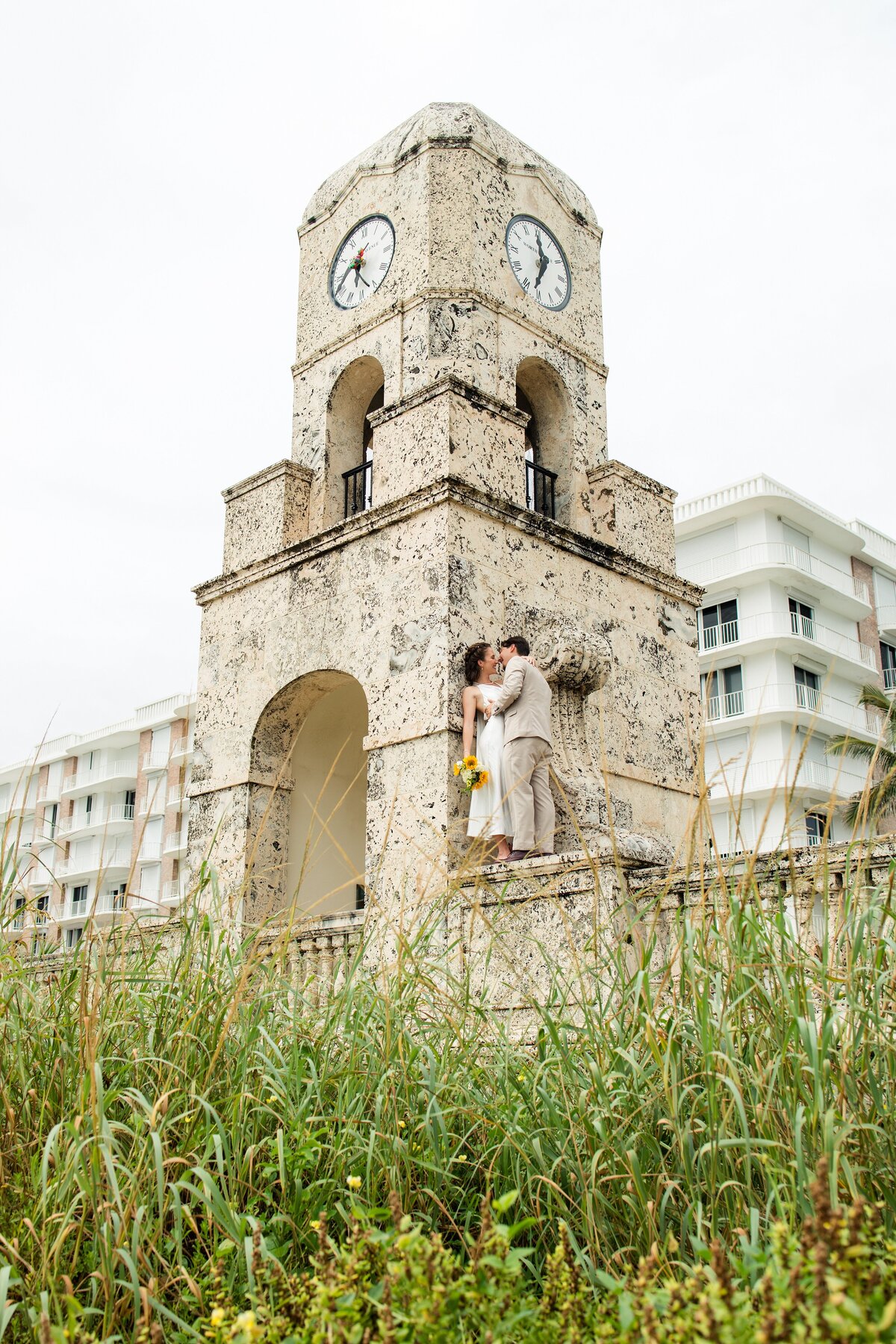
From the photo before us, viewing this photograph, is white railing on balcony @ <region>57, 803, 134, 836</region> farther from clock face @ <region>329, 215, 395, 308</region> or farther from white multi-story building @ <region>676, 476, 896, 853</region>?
clock face @ <region>329, 215, 395, 308</region>

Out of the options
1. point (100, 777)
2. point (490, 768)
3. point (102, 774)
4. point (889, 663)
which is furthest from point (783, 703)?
point (100, 777)

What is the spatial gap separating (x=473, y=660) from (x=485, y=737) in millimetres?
618

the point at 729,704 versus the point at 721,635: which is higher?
the point at 721,635

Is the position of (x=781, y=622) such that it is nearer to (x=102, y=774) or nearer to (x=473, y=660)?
(x=473, y=660)

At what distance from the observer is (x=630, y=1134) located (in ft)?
10.8

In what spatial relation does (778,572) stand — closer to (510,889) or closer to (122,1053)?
(510,889)

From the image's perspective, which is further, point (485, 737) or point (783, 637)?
point (783, 637)

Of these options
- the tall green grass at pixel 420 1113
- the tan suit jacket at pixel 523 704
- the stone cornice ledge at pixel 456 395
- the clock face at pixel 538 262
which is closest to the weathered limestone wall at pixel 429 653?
the tan suit jacket at pixel 523 704

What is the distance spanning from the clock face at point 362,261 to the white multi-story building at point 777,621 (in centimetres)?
1877

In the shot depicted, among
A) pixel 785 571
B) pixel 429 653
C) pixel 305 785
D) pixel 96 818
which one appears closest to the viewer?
pixel 429 653

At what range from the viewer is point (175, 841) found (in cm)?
4416

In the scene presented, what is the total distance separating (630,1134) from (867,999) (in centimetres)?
75

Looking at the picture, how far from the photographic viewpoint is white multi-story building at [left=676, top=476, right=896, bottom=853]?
29406 mm

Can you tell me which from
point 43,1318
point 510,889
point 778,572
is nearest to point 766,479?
point 778,572
